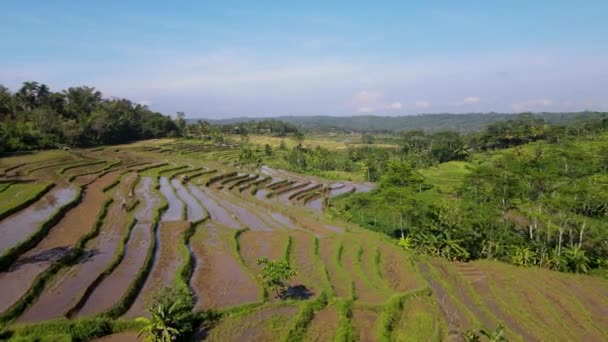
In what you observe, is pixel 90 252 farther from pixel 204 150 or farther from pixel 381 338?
pixel 204 150

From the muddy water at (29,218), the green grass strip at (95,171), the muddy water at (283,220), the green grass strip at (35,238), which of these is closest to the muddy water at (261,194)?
the muddy water at (283,220)

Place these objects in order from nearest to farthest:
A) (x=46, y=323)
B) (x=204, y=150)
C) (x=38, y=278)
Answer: (x=46, y=323) < (x=38, y=278) < (x=204, y=150)

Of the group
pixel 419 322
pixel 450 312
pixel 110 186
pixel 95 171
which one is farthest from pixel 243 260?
pixel 95 171

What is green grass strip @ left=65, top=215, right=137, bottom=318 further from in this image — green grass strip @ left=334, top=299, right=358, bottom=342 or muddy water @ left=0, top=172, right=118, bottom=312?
green grass strip @ left=334, top=299, right=358, bottom=342

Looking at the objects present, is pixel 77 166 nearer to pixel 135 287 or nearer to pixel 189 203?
pixel 189 203

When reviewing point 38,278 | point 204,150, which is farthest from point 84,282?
point 204,150

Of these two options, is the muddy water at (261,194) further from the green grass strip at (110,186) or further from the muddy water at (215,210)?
the green grass strip at (110,186)
